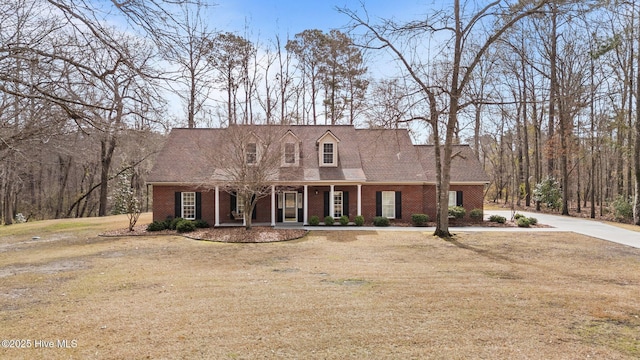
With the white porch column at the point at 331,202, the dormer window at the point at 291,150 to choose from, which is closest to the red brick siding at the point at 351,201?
the white porch column at the point at 331,202

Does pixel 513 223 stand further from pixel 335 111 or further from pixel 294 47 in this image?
pixel 294 47

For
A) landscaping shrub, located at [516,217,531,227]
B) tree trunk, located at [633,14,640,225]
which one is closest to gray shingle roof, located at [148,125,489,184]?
landscaping shrub, located at [516,217,531,227]

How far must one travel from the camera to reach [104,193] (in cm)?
2916

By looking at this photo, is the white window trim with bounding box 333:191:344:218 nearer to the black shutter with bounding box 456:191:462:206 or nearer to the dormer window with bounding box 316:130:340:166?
the dormer window with bounding box 316:130:340:166

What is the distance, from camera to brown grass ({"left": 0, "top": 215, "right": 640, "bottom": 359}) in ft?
16.2

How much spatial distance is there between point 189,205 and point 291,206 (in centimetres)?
557

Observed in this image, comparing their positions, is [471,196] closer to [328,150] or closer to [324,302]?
[328,150]

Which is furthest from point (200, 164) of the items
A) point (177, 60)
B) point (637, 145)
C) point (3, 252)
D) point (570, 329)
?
point (637, 145)

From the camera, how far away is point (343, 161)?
21172 mm

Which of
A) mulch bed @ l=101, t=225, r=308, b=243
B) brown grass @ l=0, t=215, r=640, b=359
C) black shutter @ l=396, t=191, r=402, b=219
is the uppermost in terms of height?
black shutter @ l=396, t=191, r=402, b=219

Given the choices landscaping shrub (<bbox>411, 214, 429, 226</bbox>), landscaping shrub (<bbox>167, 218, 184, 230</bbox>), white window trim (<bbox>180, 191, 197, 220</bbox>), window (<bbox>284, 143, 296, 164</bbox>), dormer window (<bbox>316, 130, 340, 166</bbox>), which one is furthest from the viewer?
dormer window (<bbox>316, 130, 340, 166</bbox>)

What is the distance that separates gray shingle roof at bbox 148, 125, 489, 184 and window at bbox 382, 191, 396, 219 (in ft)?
2.72

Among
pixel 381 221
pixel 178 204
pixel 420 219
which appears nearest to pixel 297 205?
pixel 381 221

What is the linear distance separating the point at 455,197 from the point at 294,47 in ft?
62.8
